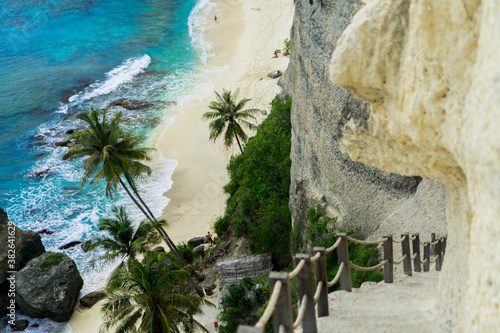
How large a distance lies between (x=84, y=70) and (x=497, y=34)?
4985 centimetres

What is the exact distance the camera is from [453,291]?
16.8ft

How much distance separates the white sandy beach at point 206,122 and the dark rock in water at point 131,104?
3341 millimetres

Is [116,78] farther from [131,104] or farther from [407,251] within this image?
[407,251]

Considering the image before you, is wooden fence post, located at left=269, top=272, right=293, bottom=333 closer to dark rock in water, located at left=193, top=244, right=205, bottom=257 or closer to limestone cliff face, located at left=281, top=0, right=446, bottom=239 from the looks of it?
limestone cliff face, located at left=281, top=0, right=446, bottom=239

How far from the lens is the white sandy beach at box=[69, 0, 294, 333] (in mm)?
26672

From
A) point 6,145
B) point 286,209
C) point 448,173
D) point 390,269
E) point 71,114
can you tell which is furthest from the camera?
point 71,114

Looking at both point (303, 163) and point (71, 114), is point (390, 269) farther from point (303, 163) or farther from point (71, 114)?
point (71, 114)

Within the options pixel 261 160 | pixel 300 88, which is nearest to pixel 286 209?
pixel 261 160

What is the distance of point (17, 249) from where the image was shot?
23906mm

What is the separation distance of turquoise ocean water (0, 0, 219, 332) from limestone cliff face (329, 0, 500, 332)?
20.2m

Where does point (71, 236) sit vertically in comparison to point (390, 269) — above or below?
below

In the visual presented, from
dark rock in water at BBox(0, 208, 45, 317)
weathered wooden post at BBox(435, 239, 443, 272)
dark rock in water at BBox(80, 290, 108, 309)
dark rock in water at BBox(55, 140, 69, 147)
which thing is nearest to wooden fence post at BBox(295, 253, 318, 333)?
weathered wooden post at BBox(435, 239, 443, 272)

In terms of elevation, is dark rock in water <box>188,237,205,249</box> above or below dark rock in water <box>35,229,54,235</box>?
above

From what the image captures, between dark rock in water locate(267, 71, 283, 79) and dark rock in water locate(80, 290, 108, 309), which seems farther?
dark rock in water locate(267, 71, 283, 79)
